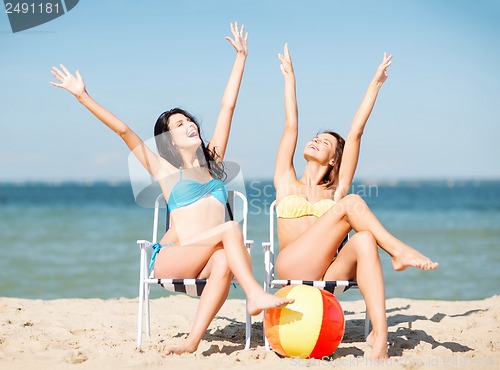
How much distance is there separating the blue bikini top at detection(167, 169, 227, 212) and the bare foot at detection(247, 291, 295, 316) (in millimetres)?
1023

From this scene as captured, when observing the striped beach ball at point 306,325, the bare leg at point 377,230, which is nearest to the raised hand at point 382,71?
the bare leg at point 377,230

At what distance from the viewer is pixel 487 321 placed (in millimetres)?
4922

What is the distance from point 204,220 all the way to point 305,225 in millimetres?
706

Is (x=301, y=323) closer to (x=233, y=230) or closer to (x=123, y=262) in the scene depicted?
(x=233, y=230)

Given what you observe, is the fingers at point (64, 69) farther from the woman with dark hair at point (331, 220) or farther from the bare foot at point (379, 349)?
the bare foot at point (379, 349)

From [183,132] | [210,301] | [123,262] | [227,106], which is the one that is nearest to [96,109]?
[183,132]

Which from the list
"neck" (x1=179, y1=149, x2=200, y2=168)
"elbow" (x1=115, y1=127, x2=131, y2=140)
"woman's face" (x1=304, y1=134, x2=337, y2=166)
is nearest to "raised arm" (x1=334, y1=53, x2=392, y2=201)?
"woman's face" (x1=304, y1=134, x2=337, y2=166)

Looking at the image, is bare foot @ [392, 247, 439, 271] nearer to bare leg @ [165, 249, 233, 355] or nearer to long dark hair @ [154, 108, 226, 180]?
bare leg @ [165, 249, 233, 355]

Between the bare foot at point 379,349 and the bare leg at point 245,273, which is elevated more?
the bare leg at point 245,273

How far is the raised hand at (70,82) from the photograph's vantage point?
4.08 metres

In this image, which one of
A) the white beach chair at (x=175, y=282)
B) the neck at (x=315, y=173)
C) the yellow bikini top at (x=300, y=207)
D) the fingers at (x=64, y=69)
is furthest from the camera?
the neck at (x=315, y=173)

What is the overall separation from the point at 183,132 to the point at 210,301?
125 cm

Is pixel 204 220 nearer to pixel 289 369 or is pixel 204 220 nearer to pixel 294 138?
pixel 294 138

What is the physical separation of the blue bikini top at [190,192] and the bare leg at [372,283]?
102 centimetres
